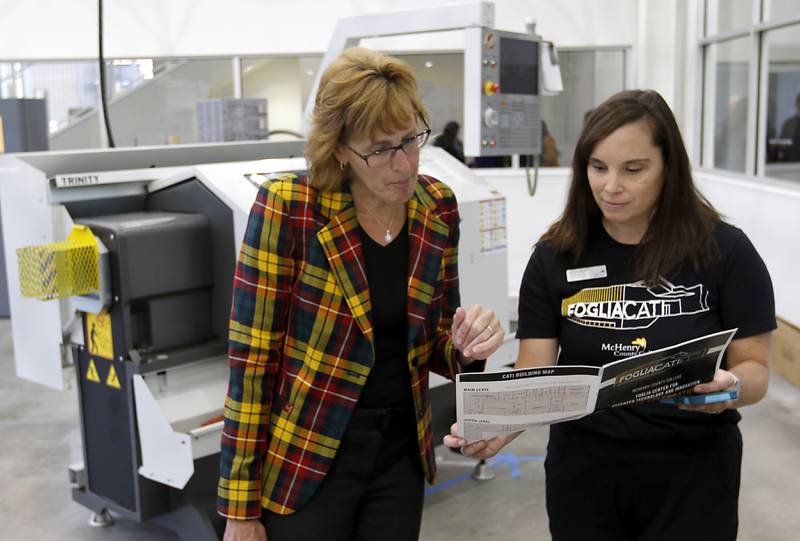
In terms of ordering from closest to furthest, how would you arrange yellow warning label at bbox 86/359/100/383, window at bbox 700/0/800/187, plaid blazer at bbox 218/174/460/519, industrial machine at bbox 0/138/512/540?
plaid blazer at bbox 218/174/460/519
industrial machine at bbox 0/138/512/540
yellow warning label at bbox 86/359/100/383
window at bbox 700/0/800/187

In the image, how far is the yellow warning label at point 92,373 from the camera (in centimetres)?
270

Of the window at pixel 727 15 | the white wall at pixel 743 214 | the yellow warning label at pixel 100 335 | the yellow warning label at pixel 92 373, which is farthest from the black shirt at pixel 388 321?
the window at pixel 727 15

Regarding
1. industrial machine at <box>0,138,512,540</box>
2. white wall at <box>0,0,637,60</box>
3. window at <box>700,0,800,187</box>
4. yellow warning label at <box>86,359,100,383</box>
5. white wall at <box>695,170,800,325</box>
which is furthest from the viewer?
white wall at <box>0,0,637,60</box>

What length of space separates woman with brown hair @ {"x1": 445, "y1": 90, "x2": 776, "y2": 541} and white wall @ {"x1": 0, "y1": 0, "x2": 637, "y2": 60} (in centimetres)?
586

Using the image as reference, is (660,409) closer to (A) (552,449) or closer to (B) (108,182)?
(A) (552,449)

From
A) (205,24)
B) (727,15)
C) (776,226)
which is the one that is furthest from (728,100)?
(205,24)

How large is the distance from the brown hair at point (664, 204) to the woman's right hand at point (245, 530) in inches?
27.7

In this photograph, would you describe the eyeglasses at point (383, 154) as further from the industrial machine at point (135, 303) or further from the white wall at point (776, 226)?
the white wall at point (776, 226)

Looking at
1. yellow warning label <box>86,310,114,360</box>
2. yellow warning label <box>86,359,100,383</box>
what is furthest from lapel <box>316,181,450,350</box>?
yellow warning label <box>86,359,100,383</box>

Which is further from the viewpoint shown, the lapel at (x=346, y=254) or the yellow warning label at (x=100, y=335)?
the yellow warning label at (x=100, y=335)

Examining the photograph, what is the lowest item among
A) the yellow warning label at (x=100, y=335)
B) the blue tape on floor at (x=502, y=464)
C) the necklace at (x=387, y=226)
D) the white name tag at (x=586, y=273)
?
the blue tape on floor at (x=502, y=464)

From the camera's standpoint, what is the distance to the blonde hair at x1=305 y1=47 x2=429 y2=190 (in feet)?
4.44

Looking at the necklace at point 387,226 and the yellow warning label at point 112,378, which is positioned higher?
the necklace at point 387,226

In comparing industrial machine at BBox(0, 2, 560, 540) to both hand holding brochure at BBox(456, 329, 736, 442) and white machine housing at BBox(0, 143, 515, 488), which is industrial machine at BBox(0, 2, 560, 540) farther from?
hand holding brochure at BBox(456, 329, 736, 442)
